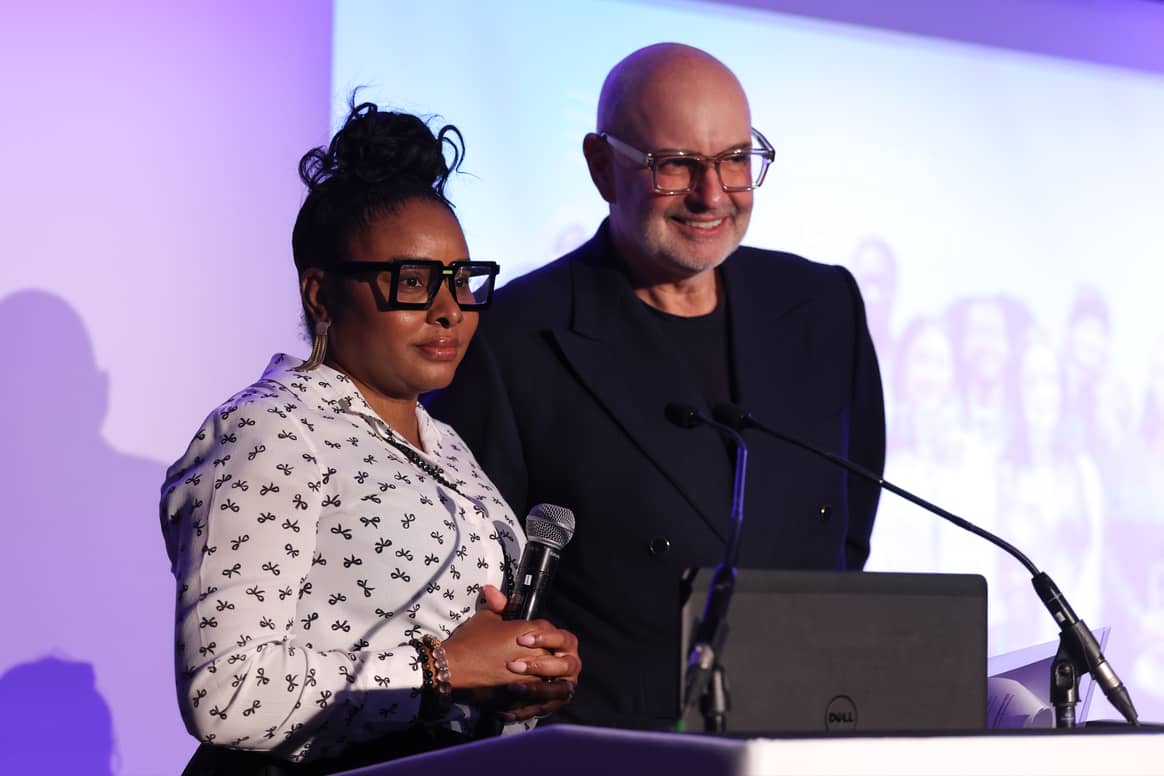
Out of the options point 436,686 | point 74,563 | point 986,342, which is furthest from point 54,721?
point 986,342

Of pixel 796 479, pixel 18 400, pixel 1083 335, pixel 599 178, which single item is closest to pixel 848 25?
pixel 1083 335

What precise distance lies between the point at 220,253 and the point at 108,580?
742 mm

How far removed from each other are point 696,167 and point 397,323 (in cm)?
74

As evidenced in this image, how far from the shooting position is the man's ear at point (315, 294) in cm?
191

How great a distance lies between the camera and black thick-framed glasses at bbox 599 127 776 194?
7.81 ft

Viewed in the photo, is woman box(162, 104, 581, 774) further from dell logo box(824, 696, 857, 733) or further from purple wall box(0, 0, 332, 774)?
purple wall box(0, 0, 332, 774)

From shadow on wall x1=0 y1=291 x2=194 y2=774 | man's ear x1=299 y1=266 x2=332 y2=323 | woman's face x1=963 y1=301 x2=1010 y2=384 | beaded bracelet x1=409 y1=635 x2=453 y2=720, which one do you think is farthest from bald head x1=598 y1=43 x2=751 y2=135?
woman's face x1=963 y1=301 x2=1010 y2=384

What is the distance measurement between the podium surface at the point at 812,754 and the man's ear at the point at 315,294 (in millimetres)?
812

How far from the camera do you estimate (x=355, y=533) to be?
166cm

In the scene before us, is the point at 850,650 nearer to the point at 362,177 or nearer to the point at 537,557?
the point at 537,557

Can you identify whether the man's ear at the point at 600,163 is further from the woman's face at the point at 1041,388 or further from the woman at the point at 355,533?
the woman's face at the point at 1041,388

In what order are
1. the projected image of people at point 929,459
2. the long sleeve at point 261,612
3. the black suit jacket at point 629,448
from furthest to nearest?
1. the projected image of people at point 929,459
2. the black suit jacket at point 629,448
3. the long sleeve at point 261,612

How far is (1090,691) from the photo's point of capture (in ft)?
5.68

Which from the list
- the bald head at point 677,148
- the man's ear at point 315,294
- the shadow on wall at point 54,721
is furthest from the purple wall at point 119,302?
the man's ear at point 315,294
